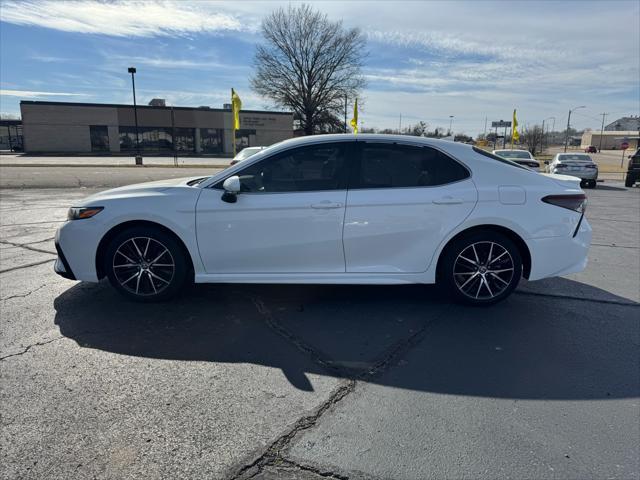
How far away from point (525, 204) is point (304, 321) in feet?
7.91

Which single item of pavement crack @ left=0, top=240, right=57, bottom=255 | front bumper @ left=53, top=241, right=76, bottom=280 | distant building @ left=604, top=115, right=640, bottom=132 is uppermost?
distant building @ left=604, top=115, right=640, bottom=132

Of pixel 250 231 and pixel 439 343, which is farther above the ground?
pixel 250 231

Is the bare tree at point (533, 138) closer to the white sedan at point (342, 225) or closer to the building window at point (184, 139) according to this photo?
the building window at point (184, 139)

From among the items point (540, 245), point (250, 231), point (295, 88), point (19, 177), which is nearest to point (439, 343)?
point (540, 245)

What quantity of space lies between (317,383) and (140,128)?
178ft

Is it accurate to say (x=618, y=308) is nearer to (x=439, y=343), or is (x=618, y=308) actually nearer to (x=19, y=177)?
(x=439, y=343)

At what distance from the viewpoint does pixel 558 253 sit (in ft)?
14.6

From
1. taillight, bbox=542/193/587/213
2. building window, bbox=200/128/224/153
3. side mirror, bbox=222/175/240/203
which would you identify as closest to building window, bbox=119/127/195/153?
building window, bbox=200/128/224/153

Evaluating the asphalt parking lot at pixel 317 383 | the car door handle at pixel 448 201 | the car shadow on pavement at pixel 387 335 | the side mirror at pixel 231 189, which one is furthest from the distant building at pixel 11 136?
the car door handle at pixel 448 201

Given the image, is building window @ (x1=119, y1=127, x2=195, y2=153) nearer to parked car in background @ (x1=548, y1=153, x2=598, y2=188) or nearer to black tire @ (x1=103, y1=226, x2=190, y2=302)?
parked car in background @ (x1=548, y1=153, x2=598, y2=188)

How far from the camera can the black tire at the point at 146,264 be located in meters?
4.38

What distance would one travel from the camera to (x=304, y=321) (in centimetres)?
416

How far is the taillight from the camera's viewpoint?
173 inches

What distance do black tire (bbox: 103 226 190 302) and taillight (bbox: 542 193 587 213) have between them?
3.63 m
